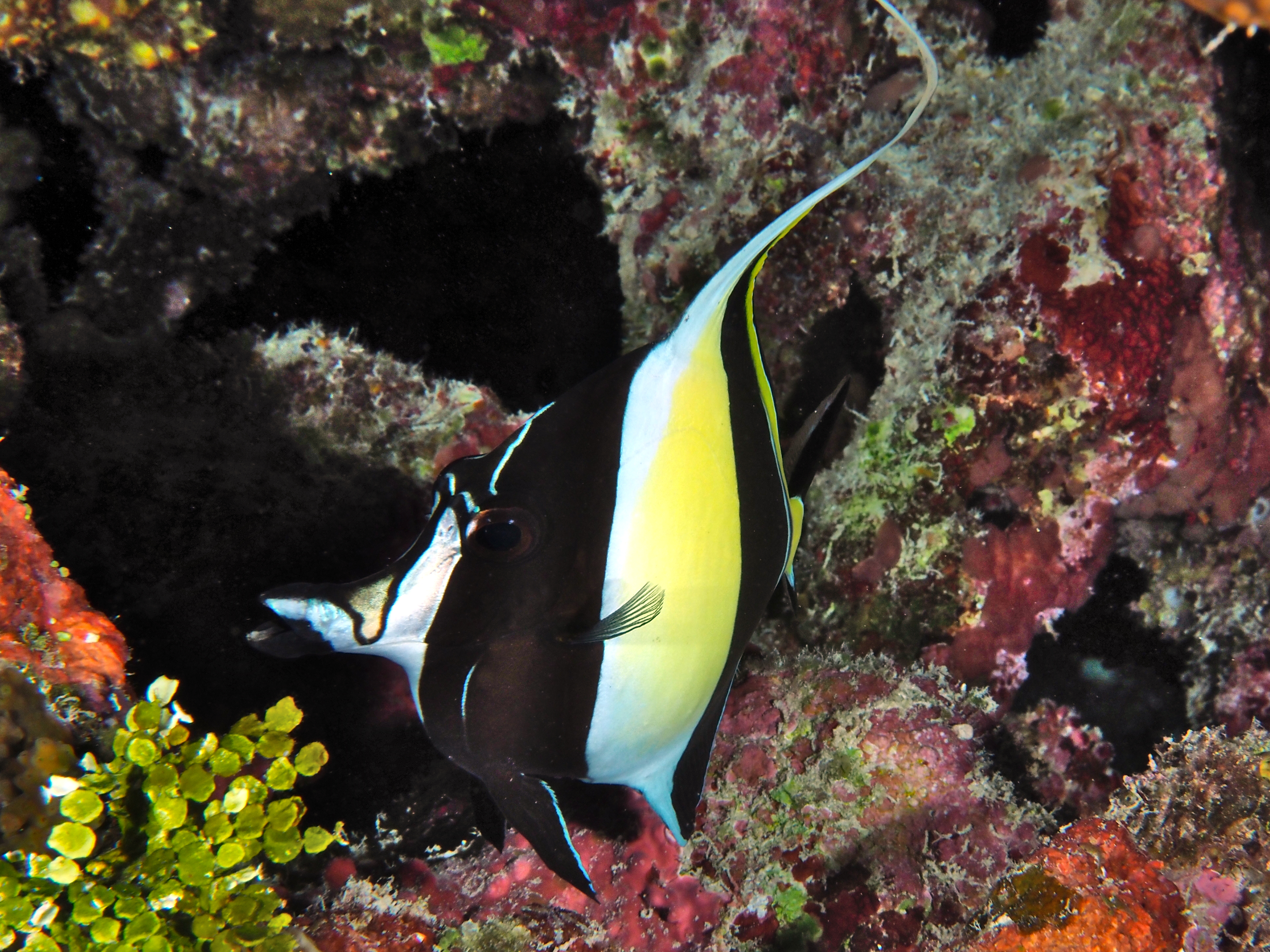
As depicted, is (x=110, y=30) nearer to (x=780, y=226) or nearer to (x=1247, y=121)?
(x=780, y=226)

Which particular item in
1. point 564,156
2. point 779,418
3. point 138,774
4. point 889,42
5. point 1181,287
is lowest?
point 138,774

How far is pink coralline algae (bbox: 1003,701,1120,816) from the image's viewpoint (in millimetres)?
2672

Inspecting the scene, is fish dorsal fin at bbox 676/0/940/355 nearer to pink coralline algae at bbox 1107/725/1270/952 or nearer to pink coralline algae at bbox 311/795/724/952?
pink coralline algae at bbox 311/795/724/952

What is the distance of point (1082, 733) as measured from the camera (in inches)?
106

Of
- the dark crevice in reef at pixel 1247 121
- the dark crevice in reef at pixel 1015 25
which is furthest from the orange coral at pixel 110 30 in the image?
the dark crevice in reef at pixel 1247 121

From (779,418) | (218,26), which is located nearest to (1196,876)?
(779,418)

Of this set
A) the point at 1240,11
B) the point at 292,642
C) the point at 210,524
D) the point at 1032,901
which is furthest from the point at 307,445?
the point at 1240,11

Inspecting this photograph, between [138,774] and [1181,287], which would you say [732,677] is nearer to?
[138,774]

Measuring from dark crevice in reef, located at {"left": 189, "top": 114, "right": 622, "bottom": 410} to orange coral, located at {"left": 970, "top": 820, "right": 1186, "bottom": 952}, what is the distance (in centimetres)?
215

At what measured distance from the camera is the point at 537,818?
4.44 ft

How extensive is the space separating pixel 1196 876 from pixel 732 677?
157 cm

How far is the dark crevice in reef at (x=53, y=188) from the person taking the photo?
2.14 m

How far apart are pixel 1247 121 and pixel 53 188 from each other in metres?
4.64

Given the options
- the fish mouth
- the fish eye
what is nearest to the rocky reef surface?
the fish mouth
